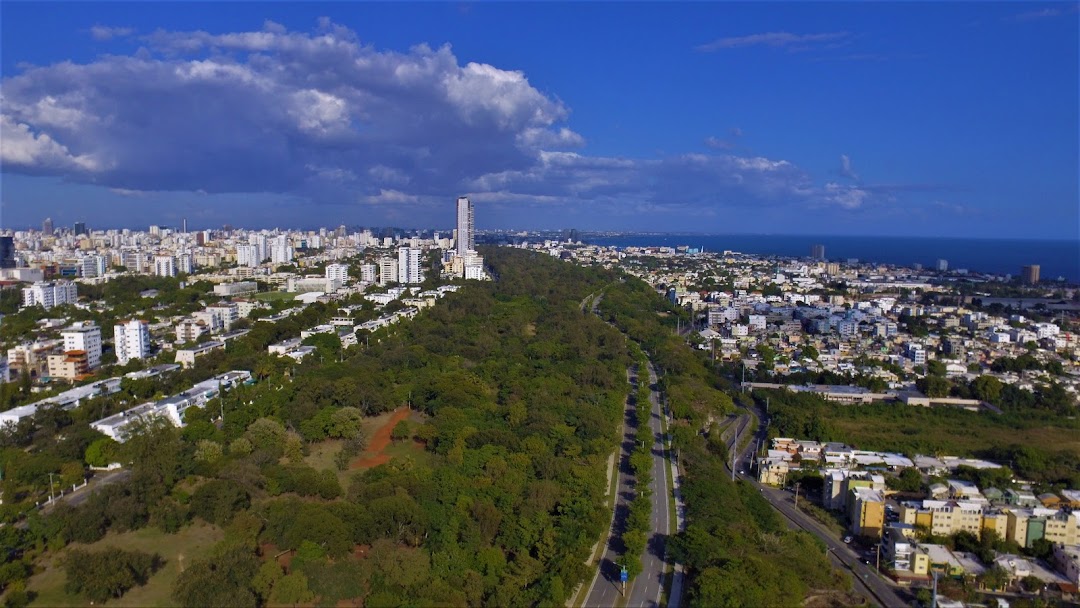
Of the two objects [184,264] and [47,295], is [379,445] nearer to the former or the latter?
[47,295]

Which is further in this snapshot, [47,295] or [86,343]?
[47,295]

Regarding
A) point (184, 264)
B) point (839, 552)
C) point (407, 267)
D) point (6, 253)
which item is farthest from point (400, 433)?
→ point (6, 253)

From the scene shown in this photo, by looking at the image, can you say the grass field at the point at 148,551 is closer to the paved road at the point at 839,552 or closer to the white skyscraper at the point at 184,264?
the paved road at the point at 839,552

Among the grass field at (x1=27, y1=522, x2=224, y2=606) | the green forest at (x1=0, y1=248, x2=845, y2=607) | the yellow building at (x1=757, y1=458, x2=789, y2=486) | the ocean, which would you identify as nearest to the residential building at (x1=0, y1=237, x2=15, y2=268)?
the green forest at (x1=0, y1=248, x2=845, y2=607)

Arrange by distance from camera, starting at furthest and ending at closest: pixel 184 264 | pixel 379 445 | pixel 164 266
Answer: pixel 184 264, pixel 164 266, pixel 379 445

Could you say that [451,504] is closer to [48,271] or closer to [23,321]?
[23,321]

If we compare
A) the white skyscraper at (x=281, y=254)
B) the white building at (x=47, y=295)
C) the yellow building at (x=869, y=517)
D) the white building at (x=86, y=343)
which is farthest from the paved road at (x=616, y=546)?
the white skyscraper at (x=281, y=254)
